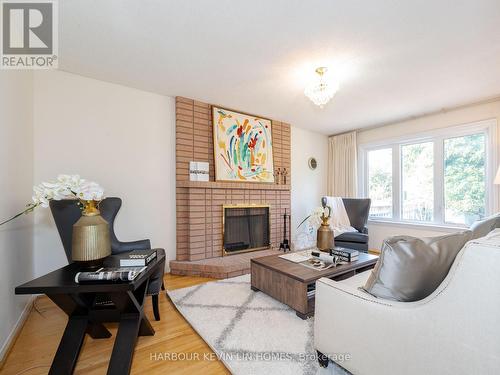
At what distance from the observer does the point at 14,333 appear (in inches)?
65.3

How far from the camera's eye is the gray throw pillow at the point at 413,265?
3.34 feet

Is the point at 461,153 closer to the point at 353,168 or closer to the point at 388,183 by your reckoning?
the point at 388,183

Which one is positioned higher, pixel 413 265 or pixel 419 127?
pixel 419 127

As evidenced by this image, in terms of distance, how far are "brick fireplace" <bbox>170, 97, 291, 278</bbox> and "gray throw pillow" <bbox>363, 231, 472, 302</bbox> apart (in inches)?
81.7

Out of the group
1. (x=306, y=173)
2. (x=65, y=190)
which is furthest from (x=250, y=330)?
(x=306, y=173)

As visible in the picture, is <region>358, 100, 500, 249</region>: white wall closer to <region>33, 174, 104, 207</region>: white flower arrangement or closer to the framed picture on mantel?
the framed picture on mantel

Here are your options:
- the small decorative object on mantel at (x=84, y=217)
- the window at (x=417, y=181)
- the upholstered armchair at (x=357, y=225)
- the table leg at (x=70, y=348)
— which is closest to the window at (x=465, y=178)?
the window at (x=417, y=181)

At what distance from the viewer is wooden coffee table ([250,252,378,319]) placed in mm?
1853

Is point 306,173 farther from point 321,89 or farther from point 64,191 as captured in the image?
point 64,191

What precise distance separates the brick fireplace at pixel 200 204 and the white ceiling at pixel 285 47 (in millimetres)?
407

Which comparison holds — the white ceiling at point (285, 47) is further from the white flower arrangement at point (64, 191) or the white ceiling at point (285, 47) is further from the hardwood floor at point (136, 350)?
the hardwood floor at point (136, 350)

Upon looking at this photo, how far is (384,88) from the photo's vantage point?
2.84 m

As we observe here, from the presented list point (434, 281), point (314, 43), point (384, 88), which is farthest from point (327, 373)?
point (384, 88)

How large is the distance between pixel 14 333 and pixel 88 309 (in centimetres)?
77
